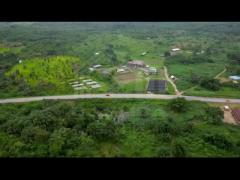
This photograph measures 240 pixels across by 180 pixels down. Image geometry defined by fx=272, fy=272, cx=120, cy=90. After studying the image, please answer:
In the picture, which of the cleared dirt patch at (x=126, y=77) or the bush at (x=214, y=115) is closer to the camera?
the bush at (x=214, y=115)

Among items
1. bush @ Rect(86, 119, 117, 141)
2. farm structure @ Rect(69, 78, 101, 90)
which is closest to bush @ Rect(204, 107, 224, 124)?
bush @ Rect(86, 119, 117, 141)

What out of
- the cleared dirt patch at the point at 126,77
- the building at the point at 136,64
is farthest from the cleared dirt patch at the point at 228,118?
the building at the point at 136,64

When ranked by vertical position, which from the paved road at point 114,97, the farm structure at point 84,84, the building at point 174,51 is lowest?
the paved road at point 114,97

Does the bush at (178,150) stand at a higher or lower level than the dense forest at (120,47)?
lower

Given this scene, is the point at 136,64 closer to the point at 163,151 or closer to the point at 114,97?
the point at 114,97

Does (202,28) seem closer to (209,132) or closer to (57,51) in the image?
Answer: (57,51)

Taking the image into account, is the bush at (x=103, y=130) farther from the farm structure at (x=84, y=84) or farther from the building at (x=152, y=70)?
the building at (x=152, y=70)
